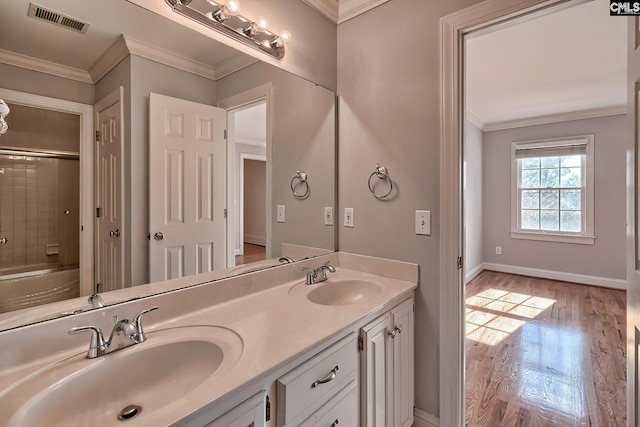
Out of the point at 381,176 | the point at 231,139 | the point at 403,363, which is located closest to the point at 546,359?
the point at 403,363

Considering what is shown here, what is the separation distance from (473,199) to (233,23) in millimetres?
4340

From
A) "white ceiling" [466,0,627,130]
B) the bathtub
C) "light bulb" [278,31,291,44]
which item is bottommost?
the bathtub

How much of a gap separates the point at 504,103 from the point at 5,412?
4758mm

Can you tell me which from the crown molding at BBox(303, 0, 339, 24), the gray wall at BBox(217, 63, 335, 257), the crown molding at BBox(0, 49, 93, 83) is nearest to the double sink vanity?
the gray wall at BBox(217, 63, 335, 257)

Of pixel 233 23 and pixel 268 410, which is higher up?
pixel 233 23

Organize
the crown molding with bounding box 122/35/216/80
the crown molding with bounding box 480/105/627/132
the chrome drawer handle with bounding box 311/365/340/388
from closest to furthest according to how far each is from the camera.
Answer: the chrome drawer handle with bounding box 311/365/340/388 → the crown molding with bounding box 122/35/216/80 → the crown molding with bounding box 480/105/627/132

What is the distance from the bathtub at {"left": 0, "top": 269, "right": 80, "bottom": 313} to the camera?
0.85 meters

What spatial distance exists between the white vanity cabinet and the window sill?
4175 mm

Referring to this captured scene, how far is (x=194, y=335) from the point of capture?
974mm

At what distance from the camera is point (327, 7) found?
5.91 ft

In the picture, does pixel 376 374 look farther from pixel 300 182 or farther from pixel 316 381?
pixel 300 182

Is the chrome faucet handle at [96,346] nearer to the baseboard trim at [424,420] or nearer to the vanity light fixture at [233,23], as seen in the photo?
the vanity light fixture at [233,23]

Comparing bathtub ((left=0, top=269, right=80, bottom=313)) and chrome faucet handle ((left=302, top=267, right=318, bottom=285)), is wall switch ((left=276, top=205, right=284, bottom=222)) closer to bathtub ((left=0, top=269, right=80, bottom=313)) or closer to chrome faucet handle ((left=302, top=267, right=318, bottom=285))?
chrome faucet handle ((left=302, top=267, right=318, bottom=285))

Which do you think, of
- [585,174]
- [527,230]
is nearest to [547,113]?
[585,174]
